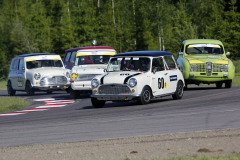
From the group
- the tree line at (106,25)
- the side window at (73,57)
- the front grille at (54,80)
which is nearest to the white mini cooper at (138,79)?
the side window at (73,57)

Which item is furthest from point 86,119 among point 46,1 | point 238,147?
point 46,1

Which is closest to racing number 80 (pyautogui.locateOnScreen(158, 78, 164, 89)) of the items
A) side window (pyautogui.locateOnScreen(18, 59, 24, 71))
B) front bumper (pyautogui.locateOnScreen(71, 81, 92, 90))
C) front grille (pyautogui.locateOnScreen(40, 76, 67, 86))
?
front bumper (pyautogui.locateOnScreen(71, 81, 92, 90))

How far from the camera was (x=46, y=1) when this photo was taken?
95750 mm

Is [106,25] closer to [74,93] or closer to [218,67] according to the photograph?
[218,67]

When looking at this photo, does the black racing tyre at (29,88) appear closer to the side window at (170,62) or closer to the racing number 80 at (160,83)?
the side window at (170,62)

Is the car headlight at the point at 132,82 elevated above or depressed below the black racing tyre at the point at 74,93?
above

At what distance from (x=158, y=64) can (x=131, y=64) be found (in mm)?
951

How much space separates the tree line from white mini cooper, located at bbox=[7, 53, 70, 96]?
148 feet

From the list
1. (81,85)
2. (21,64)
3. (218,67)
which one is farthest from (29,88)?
(218,67)

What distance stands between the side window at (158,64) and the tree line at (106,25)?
53.0m

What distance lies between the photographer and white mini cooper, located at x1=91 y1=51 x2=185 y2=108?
15.9m

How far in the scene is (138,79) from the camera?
15906 mm

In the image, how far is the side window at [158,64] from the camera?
17.0m

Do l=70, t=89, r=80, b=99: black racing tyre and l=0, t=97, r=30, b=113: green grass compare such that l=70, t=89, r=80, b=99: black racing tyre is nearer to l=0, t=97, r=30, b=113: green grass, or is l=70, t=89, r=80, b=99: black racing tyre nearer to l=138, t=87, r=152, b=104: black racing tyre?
l=0, t=97, r=30, b=113: green grass
